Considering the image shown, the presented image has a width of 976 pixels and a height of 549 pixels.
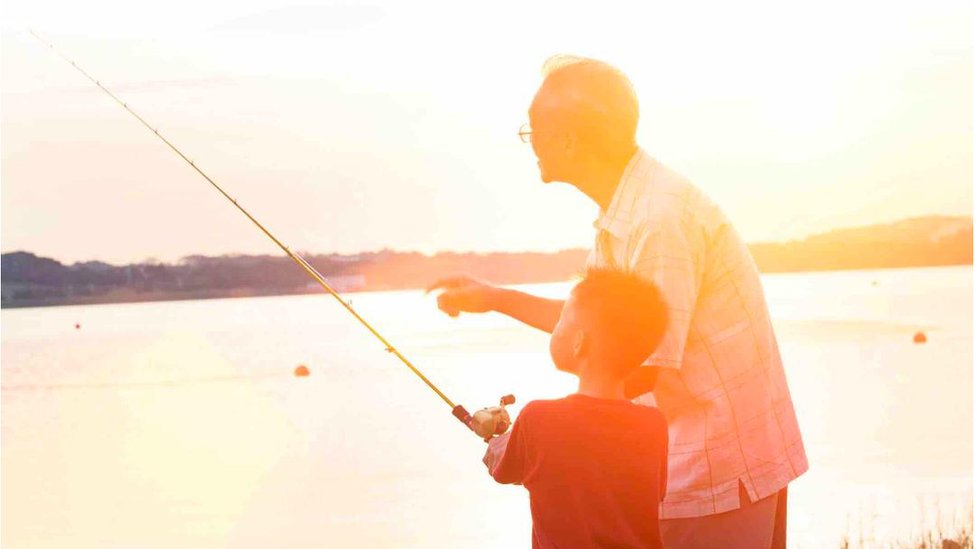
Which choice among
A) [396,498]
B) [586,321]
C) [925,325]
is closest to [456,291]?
[586,321]

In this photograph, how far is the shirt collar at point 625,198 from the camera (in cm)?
296

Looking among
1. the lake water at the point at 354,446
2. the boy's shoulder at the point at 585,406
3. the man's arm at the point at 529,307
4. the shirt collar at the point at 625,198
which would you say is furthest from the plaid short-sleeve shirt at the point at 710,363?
the lake water at the point at 354,446

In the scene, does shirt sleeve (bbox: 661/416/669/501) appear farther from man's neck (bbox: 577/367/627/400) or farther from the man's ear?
the man's ear

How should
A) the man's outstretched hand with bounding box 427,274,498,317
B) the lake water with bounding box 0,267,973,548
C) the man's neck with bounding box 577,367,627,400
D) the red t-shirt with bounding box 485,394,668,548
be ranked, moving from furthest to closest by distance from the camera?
the lake water with bounding box 0,267,973,548
the man's outstretched hand with bounding box 427,274,498,317
the man's neck with bounding box 577,367,627,400
the red t-shirt with bounding box 485,394,668,548

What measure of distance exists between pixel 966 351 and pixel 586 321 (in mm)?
27795

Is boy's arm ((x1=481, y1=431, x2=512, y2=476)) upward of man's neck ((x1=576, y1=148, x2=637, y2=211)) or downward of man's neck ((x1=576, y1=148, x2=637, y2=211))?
downward

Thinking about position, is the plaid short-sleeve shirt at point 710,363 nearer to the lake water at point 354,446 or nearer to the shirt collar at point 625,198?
the shirt collar at point 625,198

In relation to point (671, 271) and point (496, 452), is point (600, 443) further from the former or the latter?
point (671, 271)

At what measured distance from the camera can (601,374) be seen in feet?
9.65

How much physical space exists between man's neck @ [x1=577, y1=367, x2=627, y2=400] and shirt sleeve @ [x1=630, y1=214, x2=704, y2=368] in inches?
4.7

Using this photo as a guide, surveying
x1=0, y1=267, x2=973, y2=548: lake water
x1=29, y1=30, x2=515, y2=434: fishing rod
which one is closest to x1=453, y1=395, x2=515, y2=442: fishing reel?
x1=29, y1=30, x2=515, y2=434: fishing rod

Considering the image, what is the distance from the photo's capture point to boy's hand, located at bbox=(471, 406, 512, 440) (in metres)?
3.18

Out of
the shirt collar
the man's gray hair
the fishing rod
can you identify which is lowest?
the fishing rod

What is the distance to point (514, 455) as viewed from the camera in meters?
2.91
